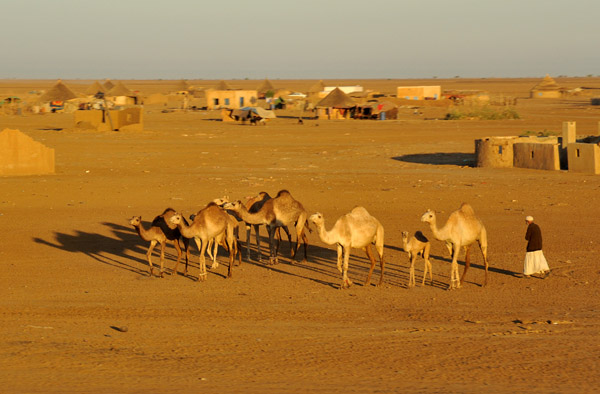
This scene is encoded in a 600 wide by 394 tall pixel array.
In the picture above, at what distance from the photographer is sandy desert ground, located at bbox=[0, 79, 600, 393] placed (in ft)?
27.5

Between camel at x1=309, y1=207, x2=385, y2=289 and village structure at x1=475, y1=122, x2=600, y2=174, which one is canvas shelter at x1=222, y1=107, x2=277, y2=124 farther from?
camel at x1=309, y1=207, x2=385, y2=289

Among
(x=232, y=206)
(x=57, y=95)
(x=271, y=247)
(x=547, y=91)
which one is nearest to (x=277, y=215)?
(x=271, y=247)

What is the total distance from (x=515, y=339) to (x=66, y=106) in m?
62.3

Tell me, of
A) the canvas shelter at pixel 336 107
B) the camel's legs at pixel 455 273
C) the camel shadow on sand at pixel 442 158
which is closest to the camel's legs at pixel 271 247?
the camel's legs at pixel 455 273

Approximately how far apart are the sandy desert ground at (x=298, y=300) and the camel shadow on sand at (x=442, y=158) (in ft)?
7.45

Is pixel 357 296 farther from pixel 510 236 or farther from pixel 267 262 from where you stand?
pixel 510 236

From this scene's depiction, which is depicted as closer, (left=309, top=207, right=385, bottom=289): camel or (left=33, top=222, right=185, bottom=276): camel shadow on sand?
(left=309, top=207, right=385, bottom=289): camel

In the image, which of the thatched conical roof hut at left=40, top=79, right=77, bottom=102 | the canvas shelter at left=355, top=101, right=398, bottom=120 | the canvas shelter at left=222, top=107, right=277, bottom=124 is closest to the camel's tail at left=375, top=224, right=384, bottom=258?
the canvas shelter at left=222, top=107, right=277, bottom=124

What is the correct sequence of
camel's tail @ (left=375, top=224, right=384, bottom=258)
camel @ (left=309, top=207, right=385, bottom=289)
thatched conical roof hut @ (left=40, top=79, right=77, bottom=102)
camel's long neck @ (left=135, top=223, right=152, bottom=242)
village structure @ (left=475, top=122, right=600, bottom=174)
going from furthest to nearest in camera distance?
thatched conical roof hut @ (left=40, top=79, right=77, bottom=102) < village structure @ (left=475, top=122, right=600, bottom=174) < camel's long neck @ (left=135, top=223, right=152, bottom=242) < camel's tail @ (left=375, top=224, right=384, bottom=258) < camel @ (left=309, top=207, right=385, bottom=289)

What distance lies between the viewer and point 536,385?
794cm

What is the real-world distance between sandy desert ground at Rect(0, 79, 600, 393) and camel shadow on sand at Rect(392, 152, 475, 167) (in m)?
2.27

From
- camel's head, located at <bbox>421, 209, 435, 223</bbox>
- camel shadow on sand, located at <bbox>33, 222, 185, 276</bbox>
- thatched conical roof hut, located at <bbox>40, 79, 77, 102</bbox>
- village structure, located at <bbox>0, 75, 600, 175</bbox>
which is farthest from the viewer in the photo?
thatched conical roof hut, located at <bbox>40, 79, 77, 102</bbox>

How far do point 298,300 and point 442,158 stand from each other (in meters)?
20.7

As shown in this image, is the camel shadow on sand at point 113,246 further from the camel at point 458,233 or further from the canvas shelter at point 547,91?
the canvas shelter at point 547,91
